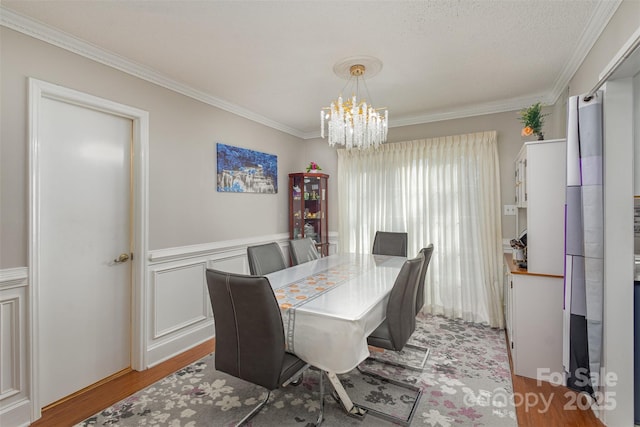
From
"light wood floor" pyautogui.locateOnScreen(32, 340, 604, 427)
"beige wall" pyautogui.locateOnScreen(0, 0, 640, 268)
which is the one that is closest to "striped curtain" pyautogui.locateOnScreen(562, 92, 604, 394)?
"light wood floor" pyautogui.locateOnScreen(32, 340, 604, 427)

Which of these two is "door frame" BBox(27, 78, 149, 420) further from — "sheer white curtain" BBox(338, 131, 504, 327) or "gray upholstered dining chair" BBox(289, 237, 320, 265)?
"sheer white curtain" BBox(338, 131, 504, 327)

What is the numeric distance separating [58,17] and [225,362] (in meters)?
2.40

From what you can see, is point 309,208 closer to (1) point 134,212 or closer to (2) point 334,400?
(1) point 134,212

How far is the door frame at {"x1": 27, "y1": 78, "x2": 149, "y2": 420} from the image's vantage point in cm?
199

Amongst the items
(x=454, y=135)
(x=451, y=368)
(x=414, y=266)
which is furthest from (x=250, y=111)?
(x=451, y=368)

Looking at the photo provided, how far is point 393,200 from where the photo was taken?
4.09 m

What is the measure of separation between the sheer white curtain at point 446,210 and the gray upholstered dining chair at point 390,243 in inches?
13.0

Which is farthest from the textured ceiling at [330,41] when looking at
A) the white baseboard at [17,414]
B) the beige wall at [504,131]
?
the white baseboard at [17,414]

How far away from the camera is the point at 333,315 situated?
1.62 metres

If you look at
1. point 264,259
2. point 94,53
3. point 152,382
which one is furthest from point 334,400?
point 94,53

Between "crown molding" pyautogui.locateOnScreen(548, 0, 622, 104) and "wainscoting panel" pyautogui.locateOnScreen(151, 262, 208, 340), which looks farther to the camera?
"wainscoting panel" pyautogui.locateOnScreen(151, 262, 208, 340)

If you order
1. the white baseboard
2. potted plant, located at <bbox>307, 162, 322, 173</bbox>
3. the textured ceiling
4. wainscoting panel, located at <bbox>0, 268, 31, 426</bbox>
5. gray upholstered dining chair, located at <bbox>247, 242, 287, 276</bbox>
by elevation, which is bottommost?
the white baseboard

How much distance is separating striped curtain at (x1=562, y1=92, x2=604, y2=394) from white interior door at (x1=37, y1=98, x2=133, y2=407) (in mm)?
3316

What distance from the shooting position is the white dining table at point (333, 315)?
5.27 ft
